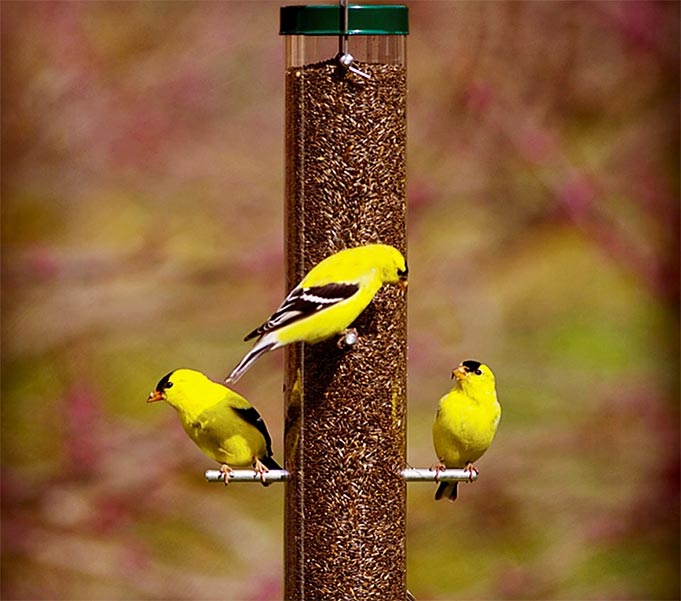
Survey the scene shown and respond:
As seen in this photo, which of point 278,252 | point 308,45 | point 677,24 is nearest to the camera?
point 308,45

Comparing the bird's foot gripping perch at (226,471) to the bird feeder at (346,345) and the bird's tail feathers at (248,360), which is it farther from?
the bird's tail feathers at (248,360)

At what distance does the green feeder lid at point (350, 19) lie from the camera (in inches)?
121

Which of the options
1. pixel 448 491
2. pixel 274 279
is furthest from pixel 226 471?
pixel 274 279

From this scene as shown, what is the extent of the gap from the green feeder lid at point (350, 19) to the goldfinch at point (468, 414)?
0.95 meters

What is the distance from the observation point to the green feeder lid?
10.1 feet

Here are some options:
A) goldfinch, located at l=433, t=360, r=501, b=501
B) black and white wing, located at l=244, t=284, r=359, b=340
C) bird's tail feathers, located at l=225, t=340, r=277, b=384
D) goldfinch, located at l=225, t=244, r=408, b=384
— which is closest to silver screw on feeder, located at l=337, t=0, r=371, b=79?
goldfinch, located at l=225, t=244, r=408, b=384

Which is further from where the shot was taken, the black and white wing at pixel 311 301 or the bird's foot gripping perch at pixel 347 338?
the bird's foot gripping perch at pixel 347 338

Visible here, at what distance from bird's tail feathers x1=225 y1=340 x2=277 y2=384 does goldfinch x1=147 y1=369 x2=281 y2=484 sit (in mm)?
423

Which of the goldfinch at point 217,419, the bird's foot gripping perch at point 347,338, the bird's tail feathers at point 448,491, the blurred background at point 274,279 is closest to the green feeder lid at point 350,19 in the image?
the bird's foot gripping perch at point 347,338

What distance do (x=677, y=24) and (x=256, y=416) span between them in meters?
4.18

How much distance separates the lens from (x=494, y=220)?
635cm

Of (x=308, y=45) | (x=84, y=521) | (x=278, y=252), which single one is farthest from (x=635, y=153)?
(x=308, y=45)

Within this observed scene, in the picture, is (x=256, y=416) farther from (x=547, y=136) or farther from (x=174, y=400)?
(x=547, y=136)

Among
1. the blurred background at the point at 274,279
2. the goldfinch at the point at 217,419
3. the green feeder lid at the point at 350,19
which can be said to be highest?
the blurred background at the point at 274,279
